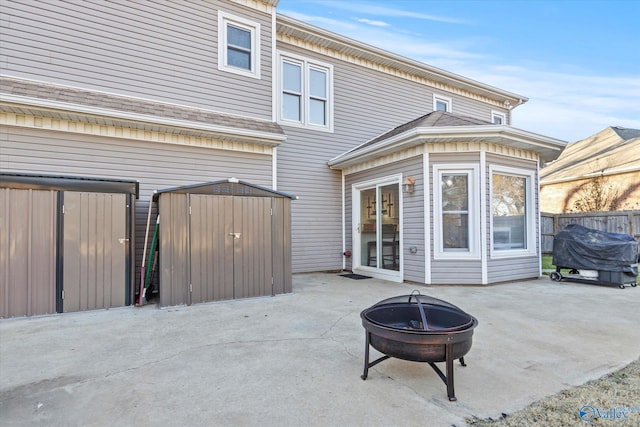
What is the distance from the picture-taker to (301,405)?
7.17ft

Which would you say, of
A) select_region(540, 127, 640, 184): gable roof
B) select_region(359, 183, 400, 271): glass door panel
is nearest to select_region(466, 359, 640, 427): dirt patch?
select_region(359, 183, 400, 271): glass door panel

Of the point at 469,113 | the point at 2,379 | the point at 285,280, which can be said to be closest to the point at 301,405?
the point at 2,379

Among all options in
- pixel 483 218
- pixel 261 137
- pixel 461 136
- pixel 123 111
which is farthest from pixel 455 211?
pixel 123 111

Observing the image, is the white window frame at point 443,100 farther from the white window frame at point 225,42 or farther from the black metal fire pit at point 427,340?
the black metal fire pit at point 427,340

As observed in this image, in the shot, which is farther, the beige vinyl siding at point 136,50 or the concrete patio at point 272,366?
the beige vinyl siding at point 136,50

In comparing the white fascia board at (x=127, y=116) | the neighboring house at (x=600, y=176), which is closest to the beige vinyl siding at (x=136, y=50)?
the white fascia board at (x=127, y=116)

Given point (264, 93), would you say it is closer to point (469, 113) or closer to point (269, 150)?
point (269, 150)

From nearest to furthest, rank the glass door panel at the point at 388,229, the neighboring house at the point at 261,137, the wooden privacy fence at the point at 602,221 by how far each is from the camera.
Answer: the neighboring house at the point at 261,137
the glass door panel at the point at 388,229
the wooden privacy fence at the point at 602,221

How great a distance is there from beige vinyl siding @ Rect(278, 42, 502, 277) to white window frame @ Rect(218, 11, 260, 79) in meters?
0.86

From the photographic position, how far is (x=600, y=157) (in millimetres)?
15750

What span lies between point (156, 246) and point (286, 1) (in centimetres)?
554

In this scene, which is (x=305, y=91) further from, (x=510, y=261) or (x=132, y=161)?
(x=510, y=261)

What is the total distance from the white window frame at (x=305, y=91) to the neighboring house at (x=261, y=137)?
0.03m

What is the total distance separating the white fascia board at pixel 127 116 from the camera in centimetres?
489
